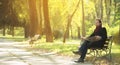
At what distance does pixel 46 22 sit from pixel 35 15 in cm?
619

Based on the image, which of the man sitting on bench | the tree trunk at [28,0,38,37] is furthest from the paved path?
the tree trunk at [28,0,38,37]

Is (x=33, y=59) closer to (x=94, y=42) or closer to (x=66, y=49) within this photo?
(x=94, y=42)

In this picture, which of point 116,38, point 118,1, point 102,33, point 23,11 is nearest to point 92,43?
point 102,33

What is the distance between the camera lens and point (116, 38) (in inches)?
1109

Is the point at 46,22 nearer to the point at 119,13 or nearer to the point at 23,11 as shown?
the point at 119,13

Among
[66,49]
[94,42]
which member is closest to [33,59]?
[94,42]

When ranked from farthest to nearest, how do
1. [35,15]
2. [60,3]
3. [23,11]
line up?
[23,11], [60,3], [35,15]

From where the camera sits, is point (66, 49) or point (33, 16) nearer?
point (66, 49)

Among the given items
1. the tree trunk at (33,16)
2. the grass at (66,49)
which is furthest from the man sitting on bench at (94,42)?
the tree trunk at (33,16)

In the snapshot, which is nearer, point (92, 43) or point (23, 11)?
point (92, 43)

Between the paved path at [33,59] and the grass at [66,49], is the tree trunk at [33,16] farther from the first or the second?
the paved path at [33,59]

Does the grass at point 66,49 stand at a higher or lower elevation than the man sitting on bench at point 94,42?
lower

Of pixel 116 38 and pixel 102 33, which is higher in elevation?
pixel 102 33

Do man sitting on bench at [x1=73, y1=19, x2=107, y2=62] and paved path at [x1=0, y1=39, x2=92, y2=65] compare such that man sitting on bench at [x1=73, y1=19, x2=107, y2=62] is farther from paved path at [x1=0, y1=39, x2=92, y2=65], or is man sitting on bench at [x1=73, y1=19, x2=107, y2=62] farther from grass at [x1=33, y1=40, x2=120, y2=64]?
grass at [x1=33, y1=40, x2=120, y2=64]
